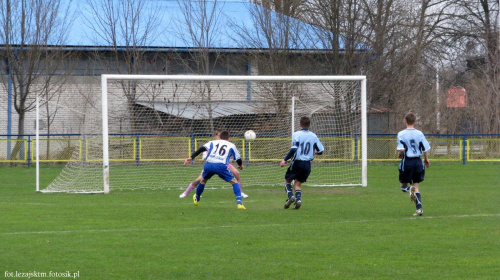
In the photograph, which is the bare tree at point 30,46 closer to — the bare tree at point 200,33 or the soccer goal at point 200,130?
the soccer goal at point 200,130

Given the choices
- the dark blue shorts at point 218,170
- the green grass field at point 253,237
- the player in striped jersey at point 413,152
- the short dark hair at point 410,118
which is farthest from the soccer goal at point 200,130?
the short dark hair at point 410,118

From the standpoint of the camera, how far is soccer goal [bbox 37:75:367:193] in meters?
20.4

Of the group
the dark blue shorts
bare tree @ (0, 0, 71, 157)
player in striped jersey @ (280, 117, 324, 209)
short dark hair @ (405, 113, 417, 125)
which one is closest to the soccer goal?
bare tree @ (0, 0, 71, 157)

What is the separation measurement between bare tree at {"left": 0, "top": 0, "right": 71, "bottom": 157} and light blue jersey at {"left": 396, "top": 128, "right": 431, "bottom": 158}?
21029 millimetres

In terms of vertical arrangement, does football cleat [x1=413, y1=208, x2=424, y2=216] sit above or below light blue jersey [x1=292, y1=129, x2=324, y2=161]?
below

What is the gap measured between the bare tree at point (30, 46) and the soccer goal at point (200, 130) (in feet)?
6.56

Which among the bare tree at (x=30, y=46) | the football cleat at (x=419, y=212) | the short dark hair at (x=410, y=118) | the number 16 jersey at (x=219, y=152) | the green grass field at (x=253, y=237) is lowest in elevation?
the green grass field at (x=253, y=237)

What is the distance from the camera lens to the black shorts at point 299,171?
12047mm

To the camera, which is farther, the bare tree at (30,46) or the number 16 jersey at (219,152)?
the bare tree at (30,46)

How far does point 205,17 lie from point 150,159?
8.77 m

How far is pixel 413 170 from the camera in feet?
36.2

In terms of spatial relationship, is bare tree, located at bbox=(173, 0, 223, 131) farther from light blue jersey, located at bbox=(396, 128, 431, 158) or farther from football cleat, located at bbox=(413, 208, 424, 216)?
football cleat, located at bbox=(413, 208, 424, 216)

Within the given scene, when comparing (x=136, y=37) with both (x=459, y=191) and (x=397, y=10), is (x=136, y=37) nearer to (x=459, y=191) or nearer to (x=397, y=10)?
(x=397, y=10)

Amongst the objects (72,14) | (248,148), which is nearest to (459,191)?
(248,148)
